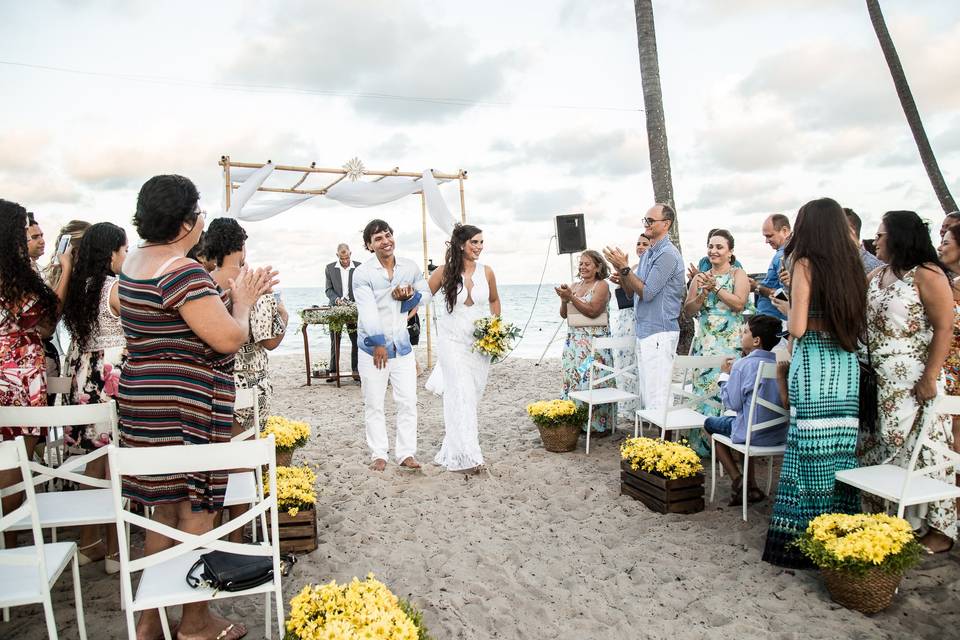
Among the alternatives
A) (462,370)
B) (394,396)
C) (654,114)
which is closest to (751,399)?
(462,370)

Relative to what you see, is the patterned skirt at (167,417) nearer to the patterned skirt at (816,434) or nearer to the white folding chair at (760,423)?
the patterned skirt at (816,434)

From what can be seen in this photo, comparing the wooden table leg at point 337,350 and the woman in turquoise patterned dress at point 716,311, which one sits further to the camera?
the wooden table leg at point 337,350

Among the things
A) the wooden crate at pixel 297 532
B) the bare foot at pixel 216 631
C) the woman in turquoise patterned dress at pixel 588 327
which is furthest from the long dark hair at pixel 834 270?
the bare foot at pixel 216 631

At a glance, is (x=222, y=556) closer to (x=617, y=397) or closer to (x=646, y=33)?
(x=617, y=397)

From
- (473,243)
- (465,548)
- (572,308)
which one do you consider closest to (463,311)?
(473,243)

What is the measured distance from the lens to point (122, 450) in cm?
218

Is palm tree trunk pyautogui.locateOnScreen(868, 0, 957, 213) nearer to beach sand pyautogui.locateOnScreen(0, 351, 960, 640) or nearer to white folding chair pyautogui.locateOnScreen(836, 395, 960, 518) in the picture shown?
beach sand pyautogui.locateOnScreen(0, 351, 960, 640)

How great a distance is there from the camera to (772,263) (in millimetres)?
A: 5688

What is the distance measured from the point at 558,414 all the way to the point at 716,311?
67.5 inches

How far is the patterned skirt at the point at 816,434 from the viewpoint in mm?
3527

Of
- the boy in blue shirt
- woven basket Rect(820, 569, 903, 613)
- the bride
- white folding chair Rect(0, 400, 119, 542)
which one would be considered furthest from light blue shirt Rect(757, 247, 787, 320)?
white folding chair Rect(0, 400, 119, 542)

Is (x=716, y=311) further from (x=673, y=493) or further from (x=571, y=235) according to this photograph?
(x=571, y=235)

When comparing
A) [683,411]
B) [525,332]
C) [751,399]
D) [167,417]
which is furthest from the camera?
[525,332]

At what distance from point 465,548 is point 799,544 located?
6.35 ft
